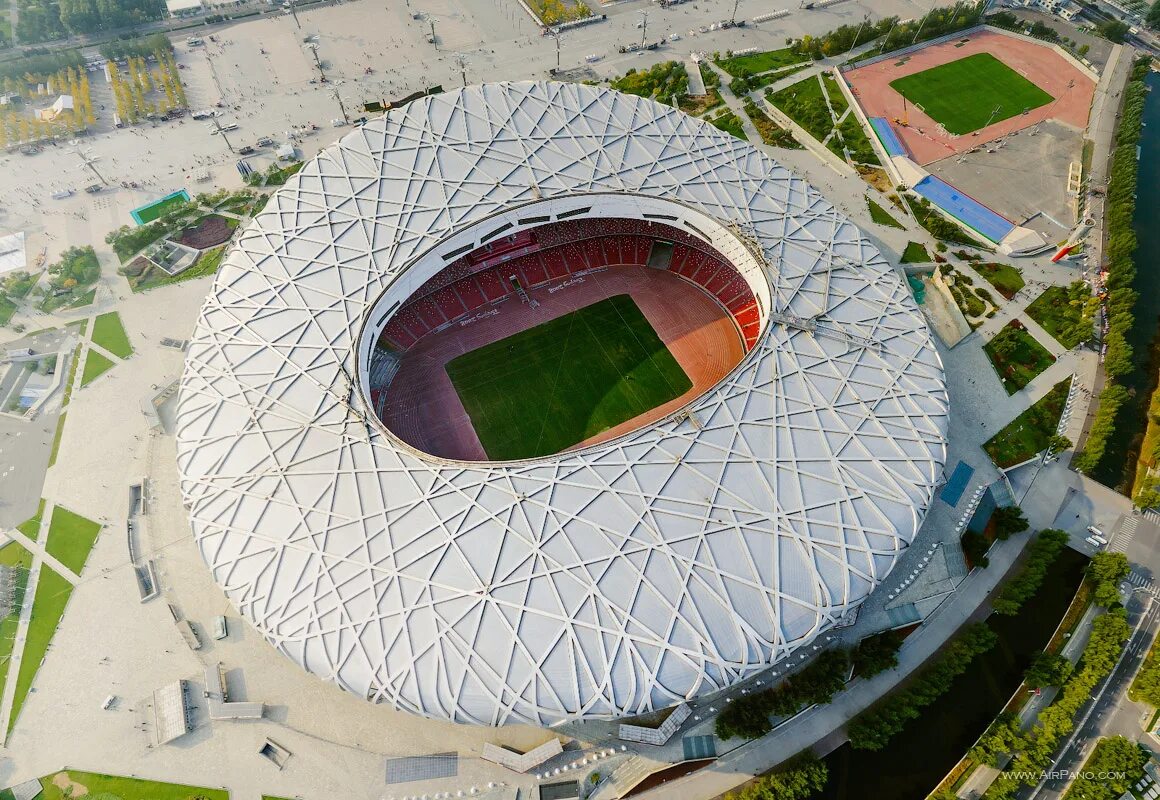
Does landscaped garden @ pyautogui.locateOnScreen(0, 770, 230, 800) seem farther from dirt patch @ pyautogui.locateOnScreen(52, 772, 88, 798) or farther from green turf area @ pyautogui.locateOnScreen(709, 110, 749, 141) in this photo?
green turf area @ pyautogui.locateOnScreen(709, 110, 749, 141)

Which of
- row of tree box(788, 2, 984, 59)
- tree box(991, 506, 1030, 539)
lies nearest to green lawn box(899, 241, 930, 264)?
tree box(991, 506, 1030, 539)

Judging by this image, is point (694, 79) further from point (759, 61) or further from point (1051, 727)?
point (1051, 727)

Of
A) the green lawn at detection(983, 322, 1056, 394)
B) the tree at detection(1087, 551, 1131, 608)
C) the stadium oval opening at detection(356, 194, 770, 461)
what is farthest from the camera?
the green lawn at detection(983, 322, 1056, 394)

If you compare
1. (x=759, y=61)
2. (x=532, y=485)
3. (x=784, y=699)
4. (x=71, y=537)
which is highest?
(x=759, y=61)

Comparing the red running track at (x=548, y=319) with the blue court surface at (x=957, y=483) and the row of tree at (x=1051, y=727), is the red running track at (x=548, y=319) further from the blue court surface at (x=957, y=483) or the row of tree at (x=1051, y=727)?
the row of tree at (x=1051, y=727)

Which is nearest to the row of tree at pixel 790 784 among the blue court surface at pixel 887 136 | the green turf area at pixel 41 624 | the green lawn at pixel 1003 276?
the green turf area at pixel 41 624

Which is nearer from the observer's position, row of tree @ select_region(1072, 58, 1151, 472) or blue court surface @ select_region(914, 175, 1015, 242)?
row of tree @ select_region(1072, 58, 1151, 472)

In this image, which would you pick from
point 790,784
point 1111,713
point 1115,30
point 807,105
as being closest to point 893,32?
point 807,105
